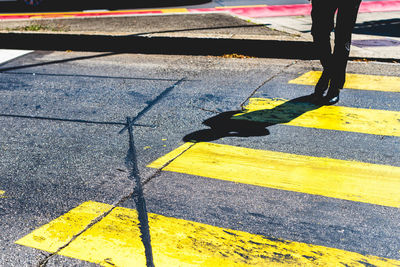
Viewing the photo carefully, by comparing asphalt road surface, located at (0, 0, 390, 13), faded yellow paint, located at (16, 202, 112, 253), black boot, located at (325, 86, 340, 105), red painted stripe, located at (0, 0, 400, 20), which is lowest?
faded yellow paint, located at (16, 202, 112, 253)

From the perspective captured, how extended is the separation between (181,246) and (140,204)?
56 cm

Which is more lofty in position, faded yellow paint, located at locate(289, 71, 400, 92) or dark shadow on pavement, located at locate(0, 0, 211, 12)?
dark shadow on pavement, located at locate(0, 0, 211, 12)

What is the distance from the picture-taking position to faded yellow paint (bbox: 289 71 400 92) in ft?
18.0

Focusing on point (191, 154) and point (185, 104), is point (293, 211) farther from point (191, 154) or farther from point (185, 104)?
point (185, 104)

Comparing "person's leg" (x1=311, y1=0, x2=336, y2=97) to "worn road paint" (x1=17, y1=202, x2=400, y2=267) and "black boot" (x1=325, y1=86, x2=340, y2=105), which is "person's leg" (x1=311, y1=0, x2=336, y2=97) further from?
"worn road paint" (x1=17, y1=202, x2=400, y2=267)

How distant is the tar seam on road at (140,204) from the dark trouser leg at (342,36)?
2399 mm

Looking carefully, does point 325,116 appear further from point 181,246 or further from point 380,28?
point 380,28

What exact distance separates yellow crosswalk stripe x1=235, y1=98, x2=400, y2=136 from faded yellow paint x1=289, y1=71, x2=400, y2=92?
816mm

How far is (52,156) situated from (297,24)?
6.83 metres

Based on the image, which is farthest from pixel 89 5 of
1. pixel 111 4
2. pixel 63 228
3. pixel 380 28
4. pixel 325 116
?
pixel 63 228

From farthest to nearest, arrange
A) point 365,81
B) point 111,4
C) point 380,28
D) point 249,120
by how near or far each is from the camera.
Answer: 1. point 111,4
2. point 380,28
3. point 365,81
4. point 249,120

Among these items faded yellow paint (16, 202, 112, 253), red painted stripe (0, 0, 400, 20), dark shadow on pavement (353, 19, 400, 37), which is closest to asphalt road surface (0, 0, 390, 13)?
red painted stripe (0, 0, 400, 20)

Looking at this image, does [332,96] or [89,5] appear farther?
[89,5]

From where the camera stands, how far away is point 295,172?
348cm
